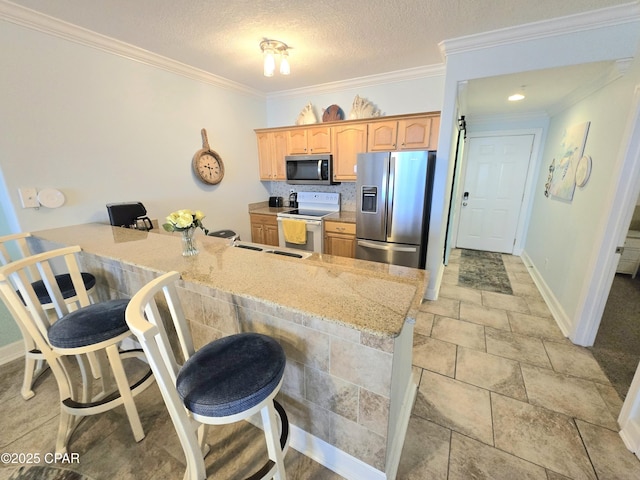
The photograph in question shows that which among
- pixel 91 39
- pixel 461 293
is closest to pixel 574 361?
pixel 461 293

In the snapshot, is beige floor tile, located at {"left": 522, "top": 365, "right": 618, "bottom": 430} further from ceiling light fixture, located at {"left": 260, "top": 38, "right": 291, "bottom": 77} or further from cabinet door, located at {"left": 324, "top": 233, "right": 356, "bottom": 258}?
ceiling light fixture, located at {"left": 260, "top": 38, "right": 291, "bottom": 77}

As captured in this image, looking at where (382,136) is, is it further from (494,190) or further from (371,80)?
(494,190)

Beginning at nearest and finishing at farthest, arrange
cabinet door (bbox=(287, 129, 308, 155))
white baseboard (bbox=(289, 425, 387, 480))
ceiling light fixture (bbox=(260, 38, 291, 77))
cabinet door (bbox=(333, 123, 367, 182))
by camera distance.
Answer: white baseboard (bbox=(289, 425, 387, 480))
ceiling light fixture (bbox=(260, 38, 291, 77))
cabinet door (bbox=(333, 123, 367, 182))
cabinet door (bbox=(287, 129, 308, 155))

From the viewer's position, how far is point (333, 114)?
3.50 meters

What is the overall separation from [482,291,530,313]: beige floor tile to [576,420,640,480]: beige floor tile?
141cm

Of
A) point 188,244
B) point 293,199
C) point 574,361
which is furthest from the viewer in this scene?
point 293,199

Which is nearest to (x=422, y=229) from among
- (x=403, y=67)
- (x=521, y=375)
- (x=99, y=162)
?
(x=521, y=375)

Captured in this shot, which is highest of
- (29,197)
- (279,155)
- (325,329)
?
(279,155)

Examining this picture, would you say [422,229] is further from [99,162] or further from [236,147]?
[99,162]

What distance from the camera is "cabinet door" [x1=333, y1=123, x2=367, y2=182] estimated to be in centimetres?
329

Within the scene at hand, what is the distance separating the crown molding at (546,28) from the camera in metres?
1.81

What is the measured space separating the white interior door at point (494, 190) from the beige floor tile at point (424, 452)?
409 centimetres

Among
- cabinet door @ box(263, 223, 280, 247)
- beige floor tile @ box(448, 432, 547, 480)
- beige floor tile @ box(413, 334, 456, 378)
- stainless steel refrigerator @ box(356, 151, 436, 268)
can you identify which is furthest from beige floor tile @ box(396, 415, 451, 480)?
cabinet door @ box(263, 223, 280, 247)

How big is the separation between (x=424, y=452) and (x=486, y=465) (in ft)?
0.99
